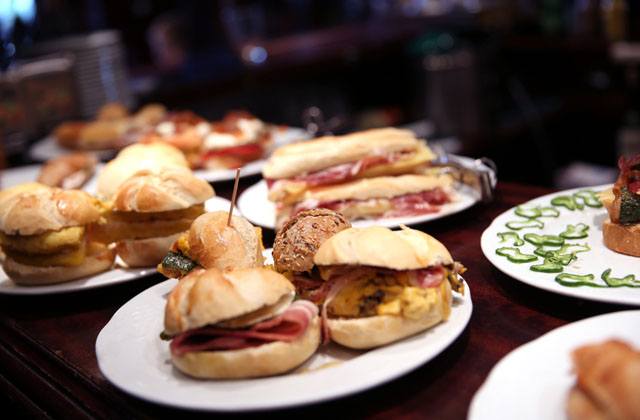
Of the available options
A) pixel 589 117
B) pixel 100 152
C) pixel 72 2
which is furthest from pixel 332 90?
pixel 100 152

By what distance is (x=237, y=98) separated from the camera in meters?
8.95

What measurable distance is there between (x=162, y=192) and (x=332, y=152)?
2.70ft

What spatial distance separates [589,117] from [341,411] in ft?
24.4

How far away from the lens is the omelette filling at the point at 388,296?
1.81 metres

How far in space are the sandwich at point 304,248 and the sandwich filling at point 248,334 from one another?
7.4 inches

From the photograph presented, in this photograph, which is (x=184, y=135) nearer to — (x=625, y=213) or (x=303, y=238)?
(x=303, y=238)

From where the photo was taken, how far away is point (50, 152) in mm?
5211

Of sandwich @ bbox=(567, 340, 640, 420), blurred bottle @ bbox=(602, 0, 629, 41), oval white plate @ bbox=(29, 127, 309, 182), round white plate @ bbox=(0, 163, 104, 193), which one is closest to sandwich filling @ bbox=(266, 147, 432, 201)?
oval white plate @ bbox=(29, 127, 309, 182)

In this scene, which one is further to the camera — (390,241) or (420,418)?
(390,241)

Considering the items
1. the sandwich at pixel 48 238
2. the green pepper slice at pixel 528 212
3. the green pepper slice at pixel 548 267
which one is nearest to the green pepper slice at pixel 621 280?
the green pepper slice at pixel 548 267

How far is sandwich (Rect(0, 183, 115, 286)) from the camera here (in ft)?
8.51

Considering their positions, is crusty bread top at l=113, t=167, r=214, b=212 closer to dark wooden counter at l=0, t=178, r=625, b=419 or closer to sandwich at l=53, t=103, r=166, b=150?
dark wooden counter at l=0, t=178, r=625, b=419

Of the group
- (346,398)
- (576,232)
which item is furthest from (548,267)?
(346,398)

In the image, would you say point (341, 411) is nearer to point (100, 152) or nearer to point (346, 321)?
point (346, 321)
